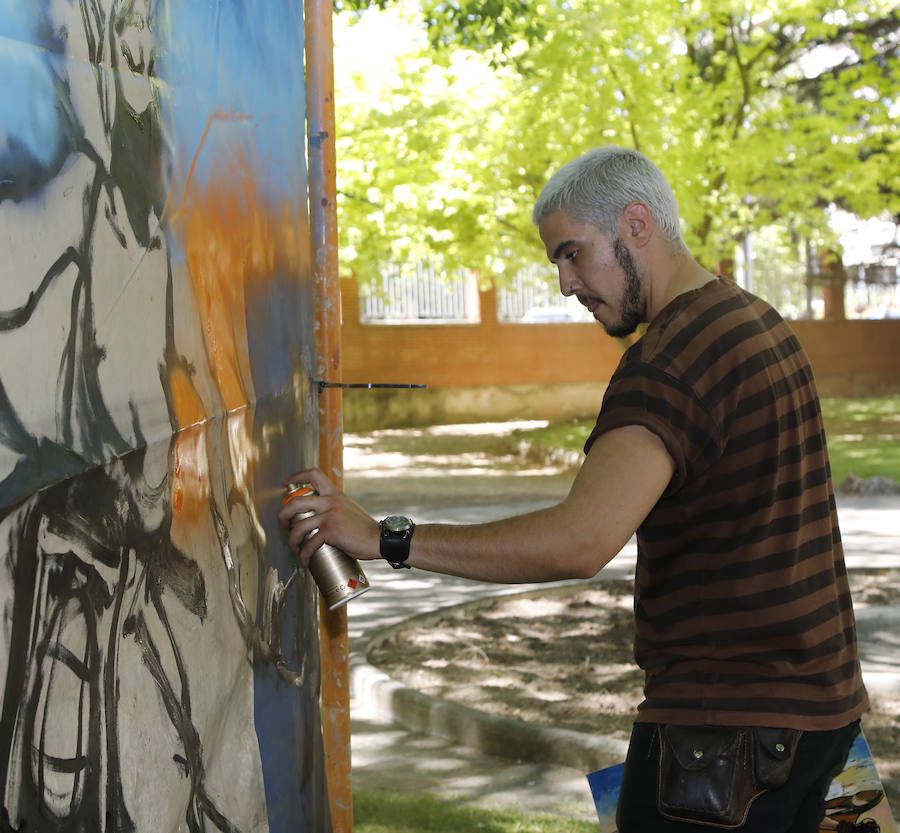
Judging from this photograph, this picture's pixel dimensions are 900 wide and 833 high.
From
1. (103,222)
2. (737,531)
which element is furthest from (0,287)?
(737,531)

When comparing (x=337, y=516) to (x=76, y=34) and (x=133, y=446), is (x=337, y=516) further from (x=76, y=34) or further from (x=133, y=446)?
(x=76, y=34)

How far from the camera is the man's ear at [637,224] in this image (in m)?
2.14

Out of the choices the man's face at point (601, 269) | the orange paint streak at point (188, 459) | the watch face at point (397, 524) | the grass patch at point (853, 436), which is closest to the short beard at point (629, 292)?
the man's face at point (601, 269)

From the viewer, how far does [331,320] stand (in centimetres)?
283

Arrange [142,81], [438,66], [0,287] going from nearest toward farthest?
[0,287] < [142,81] < [438,66]

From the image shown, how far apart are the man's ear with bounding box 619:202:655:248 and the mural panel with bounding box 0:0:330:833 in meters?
0.68

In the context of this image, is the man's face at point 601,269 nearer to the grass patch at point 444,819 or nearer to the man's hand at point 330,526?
the man's hand at point 330,526

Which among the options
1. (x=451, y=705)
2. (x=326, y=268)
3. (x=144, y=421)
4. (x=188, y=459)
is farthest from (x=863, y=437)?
(x=144, y=421)

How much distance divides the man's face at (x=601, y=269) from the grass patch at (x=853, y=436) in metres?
12.0

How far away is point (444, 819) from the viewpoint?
4.18 metres

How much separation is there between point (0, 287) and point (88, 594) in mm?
372

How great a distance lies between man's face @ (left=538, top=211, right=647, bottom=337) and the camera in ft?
7.12

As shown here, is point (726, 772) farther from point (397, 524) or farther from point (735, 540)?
point (397, 524)

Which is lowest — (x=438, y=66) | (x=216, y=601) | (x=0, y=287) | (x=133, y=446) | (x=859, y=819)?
(x=859, y=819)
